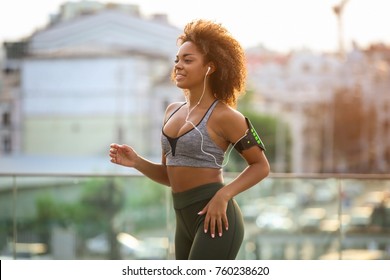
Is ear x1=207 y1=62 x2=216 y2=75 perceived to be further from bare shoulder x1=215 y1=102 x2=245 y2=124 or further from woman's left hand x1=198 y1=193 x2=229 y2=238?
woman's left hand x1=198 y1=193 x2=229 y2=238

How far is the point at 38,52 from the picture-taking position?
63.2 metres

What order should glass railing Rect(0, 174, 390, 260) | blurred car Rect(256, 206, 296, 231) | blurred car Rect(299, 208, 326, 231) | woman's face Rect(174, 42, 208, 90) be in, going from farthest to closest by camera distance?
blurred car Rect(256, 206, 296, 231) → blurred car Rect(299, 208, 326, 231) → glass railing Rect(0, 174, 390, 260) → woman's face Rect(174, 42, 208, 90)

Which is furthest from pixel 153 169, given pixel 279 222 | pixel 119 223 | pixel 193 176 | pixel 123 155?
pixel 279 222

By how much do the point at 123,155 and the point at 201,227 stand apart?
31 cm

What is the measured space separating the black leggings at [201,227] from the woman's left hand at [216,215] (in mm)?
20

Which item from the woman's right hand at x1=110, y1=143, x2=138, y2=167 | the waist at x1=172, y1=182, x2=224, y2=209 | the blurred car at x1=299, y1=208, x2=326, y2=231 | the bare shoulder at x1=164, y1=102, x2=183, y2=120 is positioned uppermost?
the bare shoulder at x1=164, y1=102, x2=183, y2=120

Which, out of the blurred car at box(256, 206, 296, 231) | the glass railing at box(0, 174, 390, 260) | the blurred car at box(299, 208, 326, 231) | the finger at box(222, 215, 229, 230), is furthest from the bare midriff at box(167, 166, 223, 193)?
the blurred car at box(256, 206, 296, 231)

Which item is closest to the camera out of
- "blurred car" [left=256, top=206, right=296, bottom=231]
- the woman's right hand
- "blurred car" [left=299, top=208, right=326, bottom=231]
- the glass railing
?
the woman's right hand

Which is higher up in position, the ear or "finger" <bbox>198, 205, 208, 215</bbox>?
the ear

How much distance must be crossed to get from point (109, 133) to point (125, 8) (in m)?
11.0

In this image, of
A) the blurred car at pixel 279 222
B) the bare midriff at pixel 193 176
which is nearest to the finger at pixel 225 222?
the bare midriff at pixel 193 176

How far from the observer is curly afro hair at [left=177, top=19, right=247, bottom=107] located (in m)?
2.61
